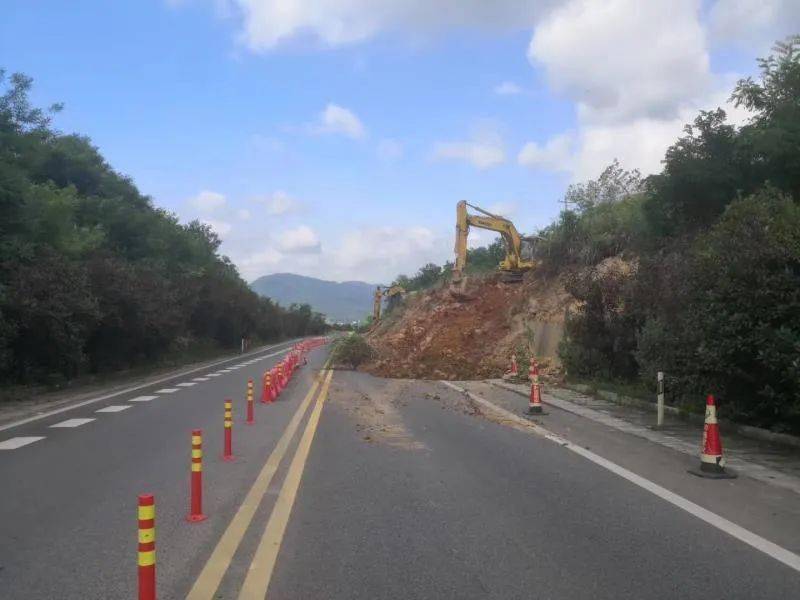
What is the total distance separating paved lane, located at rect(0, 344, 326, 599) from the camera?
5297mm

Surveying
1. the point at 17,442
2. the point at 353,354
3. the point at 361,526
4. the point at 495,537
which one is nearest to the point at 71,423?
the point at 17,442

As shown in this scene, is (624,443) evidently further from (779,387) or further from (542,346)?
(542,346)

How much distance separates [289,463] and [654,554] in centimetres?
504

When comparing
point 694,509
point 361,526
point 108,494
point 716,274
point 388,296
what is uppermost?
point 388,296

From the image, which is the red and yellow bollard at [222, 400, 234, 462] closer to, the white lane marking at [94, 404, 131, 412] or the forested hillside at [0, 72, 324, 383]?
the white lane marking at [94, 404, 131, 412]

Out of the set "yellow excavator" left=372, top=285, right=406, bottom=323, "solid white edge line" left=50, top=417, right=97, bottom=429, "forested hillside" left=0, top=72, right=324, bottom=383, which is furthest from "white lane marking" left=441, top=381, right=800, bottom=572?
"yellow excavator" left=372, top=285, right=406, bottom=323

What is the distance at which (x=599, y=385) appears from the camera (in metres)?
20.1

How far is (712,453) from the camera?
898 centimetres

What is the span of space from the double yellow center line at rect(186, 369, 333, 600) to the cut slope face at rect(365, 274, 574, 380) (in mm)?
18084

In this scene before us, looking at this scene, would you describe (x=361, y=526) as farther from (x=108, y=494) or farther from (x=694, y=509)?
(x=694, y=509)

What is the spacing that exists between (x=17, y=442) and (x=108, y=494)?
470 cm

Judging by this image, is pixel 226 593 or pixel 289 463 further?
pixel 289 463

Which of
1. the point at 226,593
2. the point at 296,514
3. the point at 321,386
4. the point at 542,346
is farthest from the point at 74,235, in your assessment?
the point at 226,593

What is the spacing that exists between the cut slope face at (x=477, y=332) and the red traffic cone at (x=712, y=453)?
1758 centimetres
